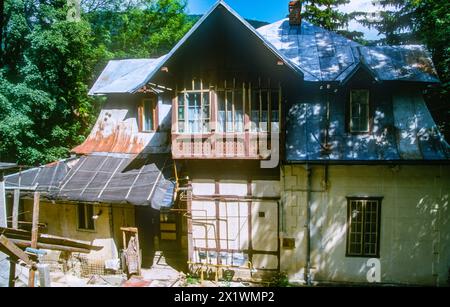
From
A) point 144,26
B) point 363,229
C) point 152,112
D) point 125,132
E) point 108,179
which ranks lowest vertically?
point 363,229

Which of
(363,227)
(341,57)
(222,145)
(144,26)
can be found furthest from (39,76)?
(363,227)

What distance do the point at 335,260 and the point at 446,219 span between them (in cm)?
445

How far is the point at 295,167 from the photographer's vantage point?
38.6ft

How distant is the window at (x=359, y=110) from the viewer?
1206 cm

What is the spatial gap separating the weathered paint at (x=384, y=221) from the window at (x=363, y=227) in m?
0.20

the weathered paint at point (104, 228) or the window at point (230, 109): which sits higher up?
the window at point (230, 109)

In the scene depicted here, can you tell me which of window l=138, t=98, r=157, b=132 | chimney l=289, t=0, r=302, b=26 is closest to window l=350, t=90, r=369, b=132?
chimney l=289, t=0, r=302, b=26

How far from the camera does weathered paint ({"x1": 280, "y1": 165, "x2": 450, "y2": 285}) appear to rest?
1121 centimetres

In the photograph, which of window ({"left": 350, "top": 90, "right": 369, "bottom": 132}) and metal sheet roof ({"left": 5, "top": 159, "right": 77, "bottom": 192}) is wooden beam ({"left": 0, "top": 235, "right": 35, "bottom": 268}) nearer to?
metal sheet roof ({"left": 5, "top": 159, "right": 77, "bottom": 192})

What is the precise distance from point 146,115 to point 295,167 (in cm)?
805

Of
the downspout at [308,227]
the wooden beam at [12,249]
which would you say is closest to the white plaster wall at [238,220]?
Answer: the downspout at [308,227]

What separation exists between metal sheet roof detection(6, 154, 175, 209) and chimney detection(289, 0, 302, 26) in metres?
9.56

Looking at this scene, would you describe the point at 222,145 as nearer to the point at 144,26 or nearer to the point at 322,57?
the point at 322,57

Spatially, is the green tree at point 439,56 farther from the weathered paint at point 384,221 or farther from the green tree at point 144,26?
the green tree at point 144,26
